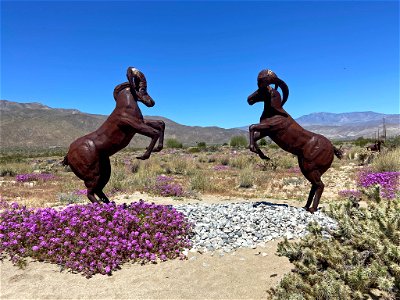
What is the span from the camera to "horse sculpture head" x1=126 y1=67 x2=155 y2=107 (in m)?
7.14

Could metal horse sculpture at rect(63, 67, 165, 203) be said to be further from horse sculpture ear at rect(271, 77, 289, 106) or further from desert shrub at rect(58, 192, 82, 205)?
desert shrub at rect(58, 192, 82, 205)

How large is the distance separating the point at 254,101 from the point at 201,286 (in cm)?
459

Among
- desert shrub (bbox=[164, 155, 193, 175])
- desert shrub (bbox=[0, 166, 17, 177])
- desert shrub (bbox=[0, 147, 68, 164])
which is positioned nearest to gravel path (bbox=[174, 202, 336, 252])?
desert shrub (bbox=[164, 155, 193, 175])

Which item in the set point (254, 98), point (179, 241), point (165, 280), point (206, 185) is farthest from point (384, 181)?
point (165, 280)

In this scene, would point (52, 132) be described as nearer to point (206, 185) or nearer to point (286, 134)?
point (206, 185)

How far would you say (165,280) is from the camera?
5.04m

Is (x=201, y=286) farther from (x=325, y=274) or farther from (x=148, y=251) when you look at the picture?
(x=325, y=274)

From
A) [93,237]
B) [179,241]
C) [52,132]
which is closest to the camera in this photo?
[93,237]

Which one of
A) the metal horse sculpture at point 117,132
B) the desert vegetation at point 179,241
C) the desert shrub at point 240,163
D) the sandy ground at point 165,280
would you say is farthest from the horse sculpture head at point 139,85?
the desert shrub at point 240,163

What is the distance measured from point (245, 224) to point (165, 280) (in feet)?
7.98

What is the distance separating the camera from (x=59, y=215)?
652 centimetres

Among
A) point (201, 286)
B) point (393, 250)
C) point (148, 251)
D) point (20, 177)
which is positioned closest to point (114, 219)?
point (148, 251)

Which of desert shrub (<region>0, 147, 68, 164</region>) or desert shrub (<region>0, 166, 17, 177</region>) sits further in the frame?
desert shrub (<region>0, 147, 68, 164</region>)

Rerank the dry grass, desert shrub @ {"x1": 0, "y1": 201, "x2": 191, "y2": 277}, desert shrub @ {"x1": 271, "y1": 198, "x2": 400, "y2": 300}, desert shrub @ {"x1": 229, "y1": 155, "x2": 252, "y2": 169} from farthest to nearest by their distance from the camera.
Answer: desert shrub @ {"x1": 229, "y1": 155, "x2": 252, "y2": 169} → the dry grass → desert shrub @ {"x1": 0, "y1": 201, "x2": 191, "y2": 277} → desert shrub @ {"x1": 271, "y1": 198, "x2": 400, "y2": 300}
